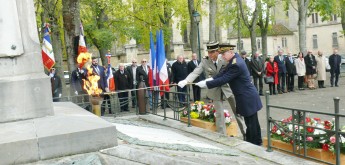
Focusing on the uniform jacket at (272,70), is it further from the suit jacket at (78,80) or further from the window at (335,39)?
the window at (335,39)

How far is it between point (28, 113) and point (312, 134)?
13.8ft

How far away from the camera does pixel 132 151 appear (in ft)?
16.9

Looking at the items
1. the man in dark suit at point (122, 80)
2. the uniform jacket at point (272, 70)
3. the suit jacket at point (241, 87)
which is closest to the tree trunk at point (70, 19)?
the man in dark suit at point (122, 80)

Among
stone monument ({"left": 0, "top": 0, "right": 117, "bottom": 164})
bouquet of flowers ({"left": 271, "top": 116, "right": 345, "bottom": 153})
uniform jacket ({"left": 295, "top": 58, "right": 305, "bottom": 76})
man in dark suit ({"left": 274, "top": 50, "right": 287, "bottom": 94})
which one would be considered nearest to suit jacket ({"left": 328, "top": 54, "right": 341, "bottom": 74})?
uniform jacket ({"left": 295, "top": 58, "right": 305, "bottom": 76})

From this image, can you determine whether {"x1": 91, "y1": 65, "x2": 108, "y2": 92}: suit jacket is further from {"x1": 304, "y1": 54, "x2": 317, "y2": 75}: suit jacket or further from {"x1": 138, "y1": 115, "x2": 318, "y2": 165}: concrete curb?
{"x1": 304, "y1": 54, "x2": 317, "y2": 75}: suit jacket

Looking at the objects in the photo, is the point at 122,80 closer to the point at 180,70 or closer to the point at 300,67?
the point at 180,70

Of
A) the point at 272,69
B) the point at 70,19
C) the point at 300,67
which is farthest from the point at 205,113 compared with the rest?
the point at 300,67

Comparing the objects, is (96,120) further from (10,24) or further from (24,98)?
(10,24)

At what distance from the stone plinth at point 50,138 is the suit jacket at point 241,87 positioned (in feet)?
9.53

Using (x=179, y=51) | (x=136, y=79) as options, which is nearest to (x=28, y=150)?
(x=136, y=79)

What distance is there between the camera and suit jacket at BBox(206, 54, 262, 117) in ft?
23.9

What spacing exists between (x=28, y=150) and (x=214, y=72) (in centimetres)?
496

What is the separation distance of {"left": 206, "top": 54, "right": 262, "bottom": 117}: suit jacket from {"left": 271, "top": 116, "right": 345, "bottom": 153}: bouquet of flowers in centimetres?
87

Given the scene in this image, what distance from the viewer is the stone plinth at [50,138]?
471cm
